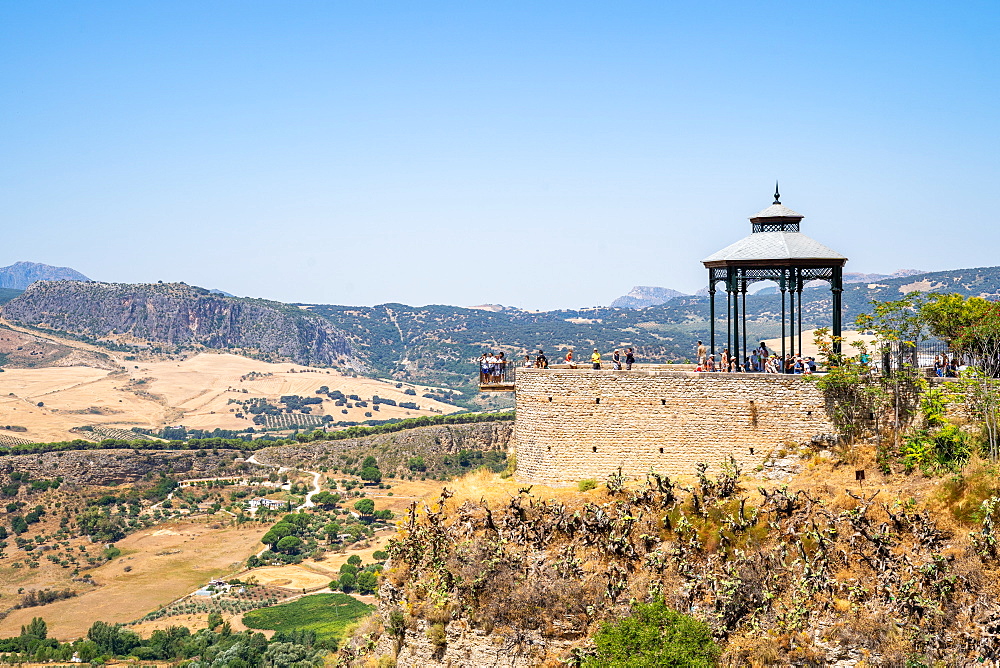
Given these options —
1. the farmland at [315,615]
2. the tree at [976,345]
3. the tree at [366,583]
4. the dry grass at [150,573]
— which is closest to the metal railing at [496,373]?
the tree at [976,345]

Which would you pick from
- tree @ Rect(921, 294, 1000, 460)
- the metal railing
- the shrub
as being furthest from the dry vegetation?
the metal railing

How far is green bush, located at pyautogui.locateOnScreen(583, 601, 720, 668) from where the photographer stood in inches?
887

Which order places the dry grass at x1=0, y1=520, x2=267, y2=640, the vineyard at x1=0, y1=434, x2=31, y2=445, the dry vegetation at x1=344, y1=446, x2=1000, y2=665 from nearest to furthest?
the dry vegetation at x1=344, y1=446, x2=1000, y2=665 → the dry grass at x1=0, y1=520, x2=267, y2=640 → the vineyard at x1=0, y1=434, x2=31, y2=445

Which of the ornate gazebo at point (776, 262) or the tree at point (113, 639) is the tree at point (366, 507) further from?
the ornate gazebo at point (776, 262)

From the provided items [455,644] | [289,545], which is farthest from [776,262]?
[289,545]

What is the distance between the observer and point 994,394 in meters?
24.5

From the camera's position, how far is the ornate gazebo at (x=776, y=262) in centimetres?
2836

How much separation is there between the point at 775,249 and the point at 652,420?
6.44 metres

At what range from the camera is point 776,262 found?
93.1 ft

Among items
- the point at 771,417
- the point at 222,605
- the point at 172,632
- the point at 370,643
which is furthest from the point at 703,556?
the point at 222,605

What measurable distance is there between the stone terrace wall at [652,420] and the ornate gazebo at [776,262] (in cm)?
207

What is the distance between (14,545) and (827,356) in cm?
9758

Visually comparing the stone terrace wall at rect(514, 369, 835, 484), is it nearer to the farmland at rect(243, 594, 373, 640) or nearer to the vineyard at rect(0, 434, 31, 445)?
the farmland at rect(243, 594, 373, 640)

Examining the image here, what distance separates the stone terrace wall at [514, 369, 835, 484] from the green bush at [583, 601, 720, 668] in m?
4.86
